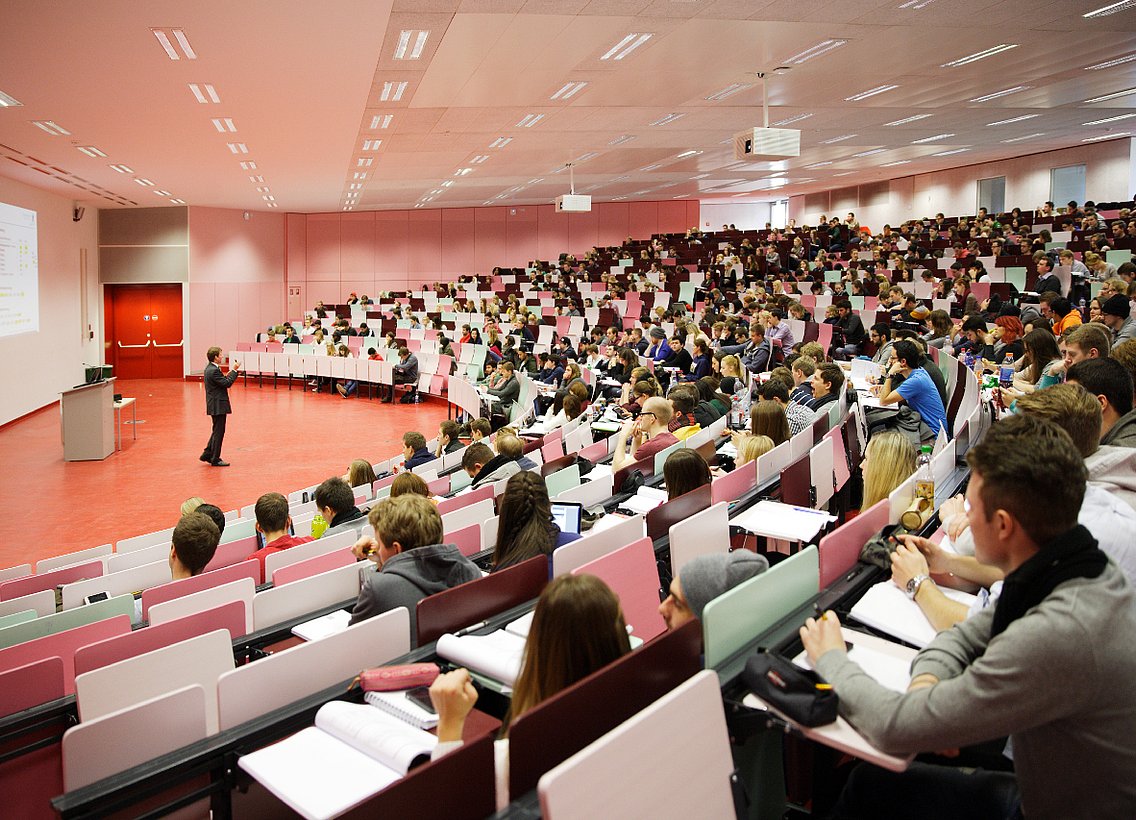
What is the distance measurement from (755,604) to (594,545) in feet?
3.50

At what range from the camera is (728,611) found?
6.93ft

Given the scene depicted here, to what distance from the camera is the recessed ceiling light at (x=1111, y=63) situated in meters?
9.84

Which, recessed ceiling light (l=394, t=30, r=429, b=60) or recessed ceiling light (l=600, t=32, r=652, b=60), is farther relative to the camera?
recessed ceiling light (l=600, t=32, r=652, b=60)

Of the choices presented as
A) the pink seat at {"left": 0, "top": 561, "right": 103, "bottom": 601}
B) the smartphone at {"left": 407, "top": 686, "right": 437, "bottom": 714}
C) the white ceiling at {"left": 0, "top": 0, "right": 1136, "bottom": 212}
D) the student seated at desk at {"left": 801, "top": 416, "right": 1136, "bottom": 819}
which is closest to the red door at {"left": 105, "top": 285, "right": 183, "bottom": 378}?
the white ceiling at {"left": 0, "top": 0, "right": 1136, "bottom": 212}

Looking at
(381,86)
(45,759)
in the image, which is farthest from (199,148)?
(45,759)

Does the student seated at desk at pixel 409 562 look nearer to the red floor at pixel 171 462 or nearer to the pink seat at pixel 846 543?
the pink seat at pixel 846 543

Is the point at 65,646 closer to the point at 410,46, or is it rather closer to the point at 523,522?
the point at 523,522

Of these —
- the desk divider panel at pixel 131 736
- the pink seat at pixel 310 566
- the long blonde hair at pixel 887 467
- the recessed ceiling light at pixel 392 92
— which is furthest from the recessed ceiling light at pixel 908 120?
the desk divider panel at pixel 131 736

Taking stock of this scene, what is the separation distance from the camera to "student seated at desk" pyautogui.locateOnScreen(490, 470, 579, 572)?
344 centimetres

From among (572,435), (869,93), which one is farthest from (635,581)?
(869,93)

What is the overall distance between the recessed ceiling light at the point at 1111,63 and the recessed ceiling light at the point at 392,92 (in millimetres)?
8420

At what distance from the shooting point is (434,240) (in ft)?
87.1

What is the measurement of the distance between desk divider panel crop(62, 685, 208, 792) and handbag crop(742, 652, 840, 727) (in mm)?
1392

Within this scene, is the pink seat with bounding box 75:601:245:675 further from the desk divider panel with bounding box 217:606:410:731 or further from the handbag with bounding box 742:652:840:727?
the handbag with bounding box 742:652:840:727
